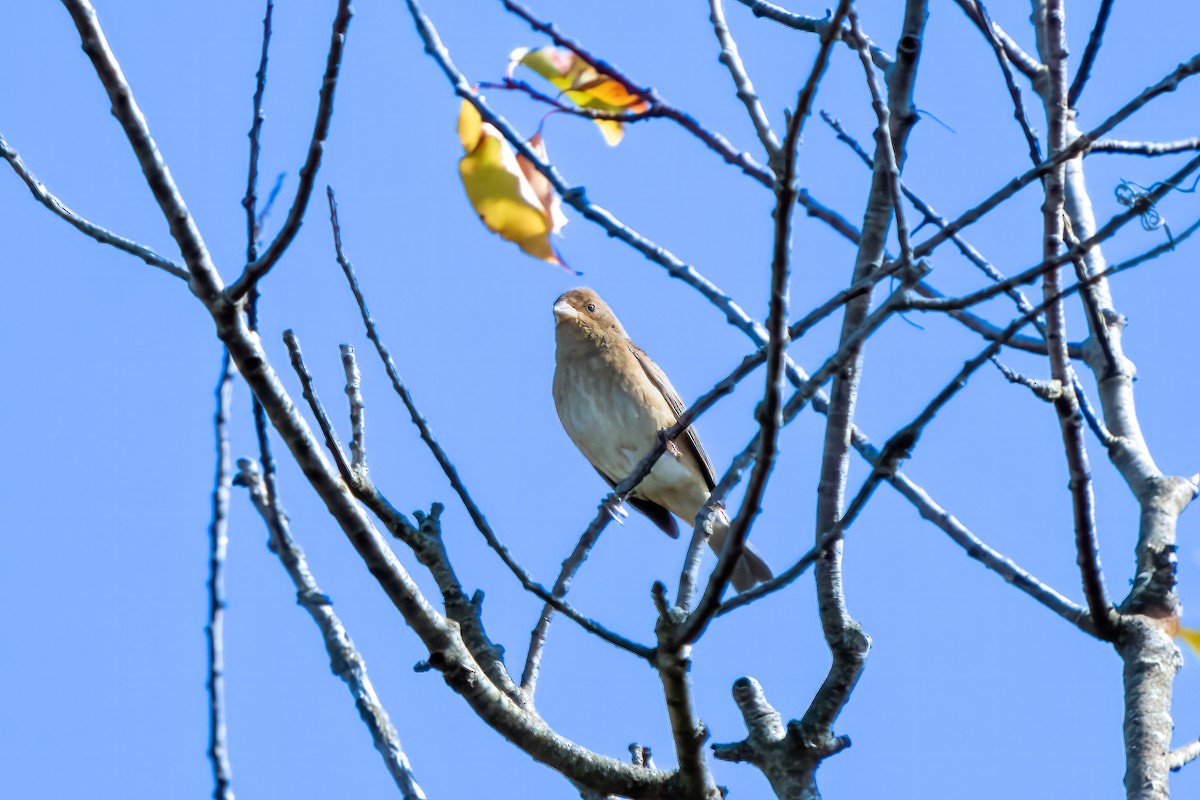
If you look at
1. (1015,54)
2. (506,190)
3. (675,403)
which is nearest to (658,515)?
(675,403)

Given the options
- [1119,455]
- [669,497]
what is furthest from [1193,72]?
[669,497]

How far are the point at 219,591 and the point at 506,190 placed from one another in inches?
36.0

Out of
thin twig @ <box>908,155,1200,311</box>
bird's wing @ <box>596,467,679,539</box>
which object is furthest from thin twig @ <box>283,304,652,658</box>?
bird's wing @ <box>596,467,679,539</box>

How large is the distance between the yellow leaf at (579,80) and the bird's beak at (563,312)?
4969mm

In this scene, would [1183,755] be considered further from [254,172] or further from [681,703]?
[254,172]

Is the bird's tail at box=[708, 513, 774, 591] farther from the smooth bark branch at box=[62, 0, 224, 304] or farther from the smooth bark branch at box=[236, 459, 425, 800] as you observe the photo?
the smooth bark branch at box=[62, 0, 224, 304]

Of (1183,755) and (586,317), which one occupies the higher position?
(586,317)

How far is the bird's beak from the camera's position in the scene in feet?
24.8

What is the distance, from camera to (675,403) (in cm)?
774

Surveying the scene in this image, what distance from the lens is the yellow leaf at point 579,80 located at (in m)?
2.49

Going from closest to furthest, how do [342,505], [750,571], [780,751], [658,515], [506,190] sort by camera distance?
[342,505], [506,190], [780,751], [750,571], [658,515]

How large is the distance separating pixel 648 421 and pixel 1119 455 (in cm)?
400

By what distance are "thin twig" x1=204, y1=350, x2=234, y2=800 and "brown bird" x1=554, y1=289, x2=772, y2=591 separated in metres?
4.93

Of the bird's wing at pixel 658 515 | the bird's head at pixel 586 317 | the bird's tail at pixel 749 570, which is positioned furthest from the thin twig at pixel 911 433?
the bird's wing at pixel 658 515
